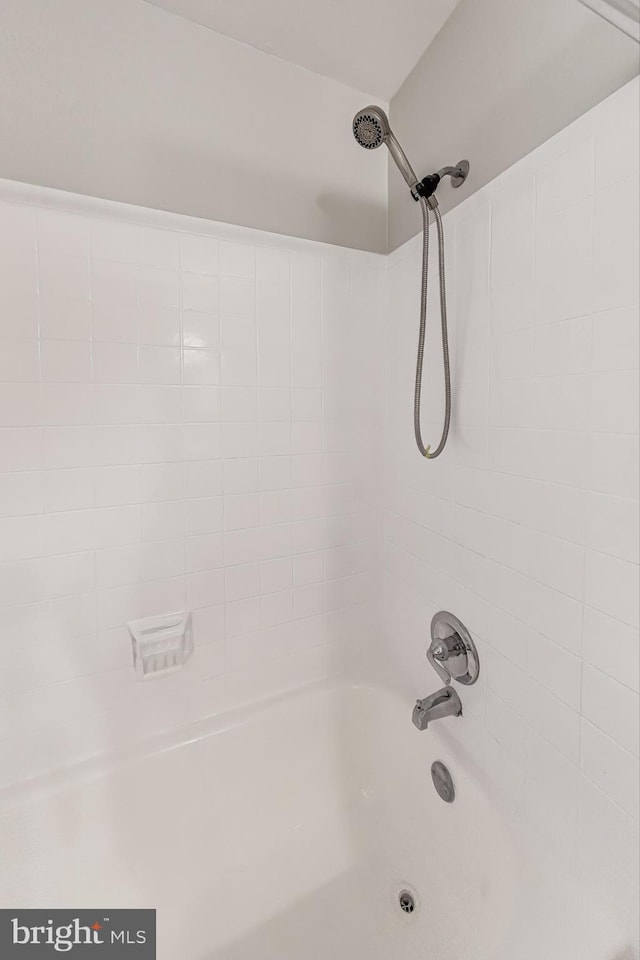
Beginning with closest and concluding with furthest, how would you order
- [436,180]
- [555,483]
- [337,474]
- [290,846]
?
[555,483], [436,180], [290,846], [337,474]

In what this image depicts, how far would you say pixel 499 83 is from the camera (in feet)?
3.29

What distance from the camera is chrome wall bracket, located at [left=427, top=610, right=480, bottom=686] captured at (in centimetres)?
112

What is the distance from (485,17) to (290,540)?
4.70 feet

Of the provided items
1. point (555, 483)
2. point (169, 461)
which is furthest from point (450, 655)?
point (169, 461)

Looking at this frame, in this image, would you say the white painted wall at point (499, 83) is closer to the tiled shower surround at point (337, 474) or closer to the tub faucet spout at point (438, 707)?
the tiled shower surround at point (337, 474)

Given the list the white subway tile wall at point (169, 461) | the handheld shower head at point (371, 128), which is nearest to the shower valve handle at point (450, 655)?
the white subway tile wall at point (169, 461)

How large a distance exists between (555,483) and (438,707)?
2.25ft

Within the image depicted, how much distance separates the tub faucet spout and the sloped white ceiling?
1796 mm

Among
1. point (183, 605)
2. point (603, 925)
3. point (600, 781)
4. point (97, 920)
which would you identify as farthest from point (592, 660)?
point (97, 920)

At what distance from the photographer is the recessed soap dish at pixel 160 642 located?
3.92 ft

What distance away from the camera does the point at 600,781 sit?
82cm

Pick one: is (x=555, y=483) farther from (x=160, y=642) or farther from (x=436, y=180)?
(x=160, y=642)

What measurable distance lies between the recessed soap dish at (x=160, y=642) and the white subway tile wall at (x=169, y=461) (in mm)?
28

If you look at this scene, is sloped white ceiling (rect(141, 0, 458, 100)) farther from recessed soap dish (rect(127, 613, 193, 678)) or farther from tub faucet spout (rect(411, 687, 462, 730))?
tub faucet spout (rect(411, 687, 462, 730))
